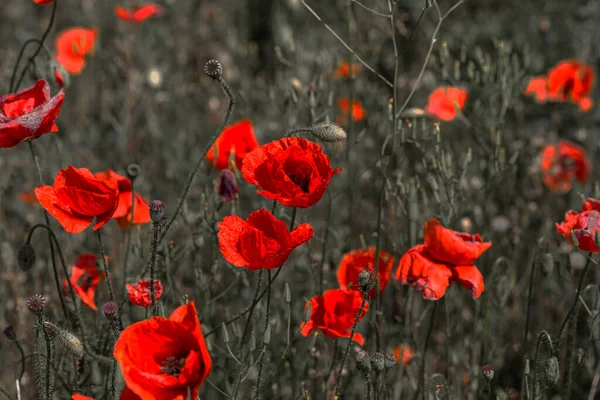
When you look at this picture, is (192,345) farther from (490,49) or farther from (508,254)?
(490,49)

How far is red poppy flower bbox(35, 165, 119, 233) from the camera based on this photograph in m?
1.85

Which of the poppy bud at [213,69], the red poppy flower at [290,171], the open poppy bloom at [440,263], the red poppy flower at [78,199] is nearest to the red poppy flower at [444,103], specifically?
the open poppy bloom at [440,263]

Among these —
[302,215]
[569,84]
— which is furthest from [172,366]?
[569,84]

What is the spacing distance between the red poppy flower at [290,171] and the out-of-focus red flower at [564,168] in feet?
7.64

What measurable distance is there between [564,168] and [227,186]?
213 cm

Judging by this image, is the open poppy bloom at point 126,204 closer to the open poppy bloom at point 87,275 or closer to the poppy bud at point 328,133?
the open poppy bloom at point 87,275

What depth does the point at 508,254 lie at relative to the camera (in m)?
3.32

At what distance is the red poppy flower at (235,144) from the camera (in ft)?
8.23

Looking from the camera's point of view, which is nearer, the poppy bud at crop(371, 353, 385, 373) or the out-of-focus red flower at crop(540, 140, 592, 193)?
the poppy bud at crop(371, 353, 385, 373)

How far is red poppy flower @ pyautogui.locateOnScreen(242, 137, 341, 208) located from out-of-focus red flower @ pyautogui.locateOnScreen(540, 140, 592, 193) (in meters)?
2.33

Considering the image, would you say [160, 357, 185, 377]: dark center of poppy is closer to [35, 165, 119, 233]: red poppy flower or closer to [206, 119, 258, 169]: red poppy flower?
[35, 165, 119, 233]: red poppy flower

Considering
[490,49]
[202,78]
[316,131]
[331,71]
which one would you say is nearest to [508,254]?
[331,71]

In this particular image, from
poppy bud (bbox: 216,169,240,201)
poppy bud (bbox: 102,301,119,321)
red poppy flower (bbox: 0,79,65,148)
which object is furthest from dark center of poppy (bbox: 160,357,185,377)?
poppy bud (bbox: 216,169,240,201)

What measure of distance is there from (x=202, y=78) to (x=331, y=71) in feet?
6.08
